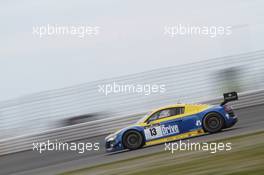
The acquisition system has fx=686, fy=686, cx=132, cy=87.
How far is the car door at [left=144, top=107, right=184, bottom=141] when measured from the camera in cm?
1505

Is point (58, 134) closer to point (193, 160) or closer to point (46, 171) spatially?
point (46, 171)

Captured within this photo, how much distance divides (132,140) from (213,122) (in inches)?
72.3

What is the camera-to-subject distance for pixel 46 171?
45.0 feet

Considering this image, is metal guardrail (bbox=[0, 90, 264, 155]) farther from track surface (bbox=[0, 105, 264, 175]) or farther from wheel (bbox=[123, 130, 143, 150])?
wheel (bbox=[123, 130, 143, 150])

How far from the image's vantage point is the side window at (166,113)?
15.2 metres

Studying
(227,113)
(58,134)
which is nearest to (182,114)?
(227,113)

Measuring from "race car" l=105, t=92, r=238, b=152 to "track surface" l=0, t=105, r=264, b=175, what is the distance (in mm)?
230

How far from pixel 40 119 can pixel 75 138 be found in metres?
1.12
